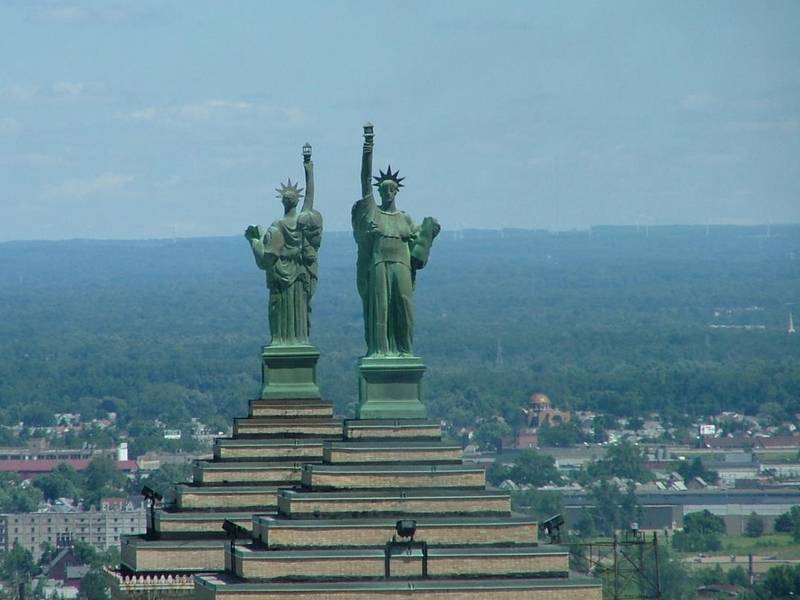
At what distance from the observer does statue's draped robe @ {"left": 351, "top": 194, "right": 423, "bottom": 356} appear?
5662 cm

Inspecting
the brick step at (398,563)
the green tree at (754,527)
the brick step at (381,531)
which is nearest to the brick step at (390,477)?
the brick step at (381,531)

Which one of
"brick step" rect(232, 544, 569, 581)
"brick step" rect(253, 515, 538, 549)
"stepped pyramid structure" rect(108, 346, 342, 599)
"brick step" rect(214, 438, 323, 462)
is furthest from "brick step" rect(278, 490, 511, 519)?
"brick step" rect(214, 438, 323, 462)

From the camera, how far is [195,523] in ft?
194

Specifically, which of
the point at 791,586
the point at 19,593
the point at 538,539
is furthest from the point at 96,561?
the point at 538,539

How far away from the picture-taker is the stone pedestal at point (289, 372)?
64000mm

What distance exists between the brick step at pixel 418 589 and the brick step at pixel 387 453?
2.70 m

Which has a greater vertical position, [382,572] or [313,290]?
[313,290]

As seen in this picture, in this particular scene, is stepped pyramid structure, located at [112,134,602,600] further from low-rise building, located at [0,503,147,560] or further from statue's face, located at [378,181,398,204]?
low-rise building, located at [0,503,147,560]

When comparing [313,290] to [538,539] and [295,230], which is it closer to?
[295,230]

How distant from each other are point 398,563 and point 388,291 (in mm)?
5465

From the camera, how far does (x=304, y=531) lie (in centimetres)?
5297

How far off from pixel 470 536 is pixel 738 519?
133 meters

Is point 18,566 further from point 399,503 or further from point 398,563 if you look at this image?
point 398,563

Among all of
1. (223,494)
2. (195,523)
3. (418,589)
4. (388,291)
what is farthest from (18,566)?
(418,589)
